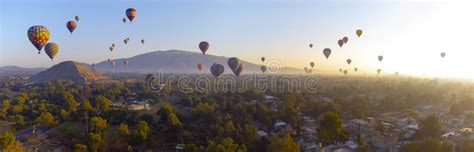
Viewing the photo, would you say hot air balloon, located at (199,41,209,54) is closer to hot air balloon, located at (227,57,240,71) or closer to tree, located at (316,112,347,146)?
hot air balloon, located at (227,57,240,71)

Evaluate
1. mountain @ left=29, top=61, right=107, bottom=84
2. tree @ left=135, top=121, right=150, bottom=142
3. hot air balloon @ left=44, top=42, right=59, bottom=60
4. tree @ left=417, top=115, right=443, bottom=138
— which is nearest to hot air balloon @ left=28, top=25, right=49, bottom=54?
hot air balloon @ left=44, top=42, right=59, bottom=60

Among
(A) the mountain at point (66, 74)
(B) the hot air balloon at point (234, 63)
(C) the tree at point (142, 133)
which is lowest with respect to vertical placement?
(C) the tree at point (142, 133)

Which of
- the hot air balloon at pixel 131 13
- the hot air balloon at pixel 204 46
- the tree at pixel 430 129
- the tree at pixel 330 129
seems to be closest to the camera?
the tree at pixel 330 129

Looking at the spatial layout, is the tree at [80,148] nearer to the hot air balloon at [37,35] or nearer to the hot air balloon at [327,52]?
the hot air balloon at [37,35]

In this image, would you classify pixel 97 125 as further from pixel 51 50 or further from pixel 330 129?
pixel 330 129

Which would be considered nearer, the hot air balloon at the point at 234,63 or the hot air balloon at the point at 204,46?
the hot air balloon at the point at 204,46

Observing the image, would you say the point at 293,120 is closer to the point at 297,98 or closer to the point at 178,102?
the point at 297,98

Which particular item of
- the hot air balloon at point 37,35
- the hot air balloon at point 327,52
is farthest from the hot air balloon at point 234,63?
the hot air balloon at point 37,35

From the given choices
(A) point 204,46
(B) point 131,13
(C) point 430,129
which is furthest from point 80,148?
(A) point 204,46
